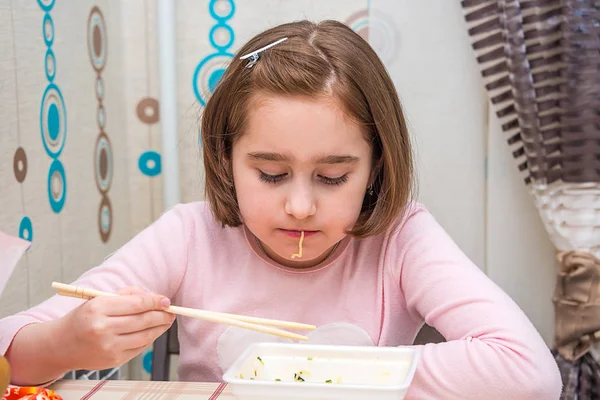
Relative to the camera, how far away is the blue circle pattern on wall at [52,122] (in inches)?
55.7

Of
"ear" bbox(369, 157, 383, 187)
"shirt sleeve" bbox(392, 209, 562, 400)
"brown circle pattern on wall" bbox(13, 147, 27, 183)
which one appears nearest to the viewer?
"shirt sleeve" bbox(392, 209, 562, 400)

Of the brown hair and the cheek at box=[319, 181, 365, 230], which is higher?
the brown hair

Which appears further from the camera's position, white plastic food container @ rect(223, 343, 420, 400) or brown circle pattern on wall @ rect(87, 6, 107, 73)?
brown circle pattern on wall @ rect(87, 6, 107, 73)

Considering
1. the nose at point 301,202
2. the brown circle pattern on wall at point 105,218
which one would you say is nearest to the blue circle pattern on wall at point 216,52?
the brown circle pattern on wall at point 105,218

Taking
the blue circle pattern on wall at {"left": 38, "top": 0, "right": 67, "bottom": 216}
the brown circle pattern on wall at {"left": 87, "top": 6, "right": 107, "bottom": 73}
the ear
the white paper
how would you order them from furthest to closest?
the brown circle pattern on wall at {"left": 87, "top": 6, "right": 107, "bottom": 73} < the blue circle pattern on wall at {"left": 38, "top": 0, "right": 67, "bottom": 216} < the ear < the white paper

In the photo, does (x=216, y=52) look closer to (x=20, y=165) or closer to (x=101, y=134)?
(x=101, y=134)

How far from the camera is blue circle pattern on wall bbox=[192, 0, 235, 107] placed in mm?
1844

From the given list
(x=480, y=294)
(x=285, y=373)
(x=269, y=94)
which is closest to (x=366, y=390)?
(x=285, y=373)

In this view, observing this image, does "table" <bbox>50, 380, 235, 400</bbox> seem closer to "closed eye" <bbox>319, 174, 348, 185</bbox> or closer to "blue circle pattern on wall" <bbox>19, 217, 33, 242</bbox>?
"closed eye" <bbox>319, 174, 348, 185</bbox>

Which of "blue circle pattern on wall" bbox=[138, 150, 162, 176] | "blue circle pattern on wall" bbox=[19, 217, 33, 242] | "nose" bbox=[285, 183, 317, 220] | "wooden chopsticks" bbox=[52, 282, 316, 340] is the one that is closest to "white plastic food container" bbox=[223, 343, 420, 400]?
"wooden chopsticks" bbox=[52, 282, 316, 340]

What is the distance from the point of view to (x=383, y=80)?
3.52 ft

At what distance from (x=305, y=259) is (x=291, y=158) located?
224 millimetres

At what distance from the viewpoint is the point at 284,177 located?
97cm

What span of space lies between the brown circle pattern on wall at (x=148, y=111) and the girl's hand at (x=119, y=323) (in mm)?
1141
